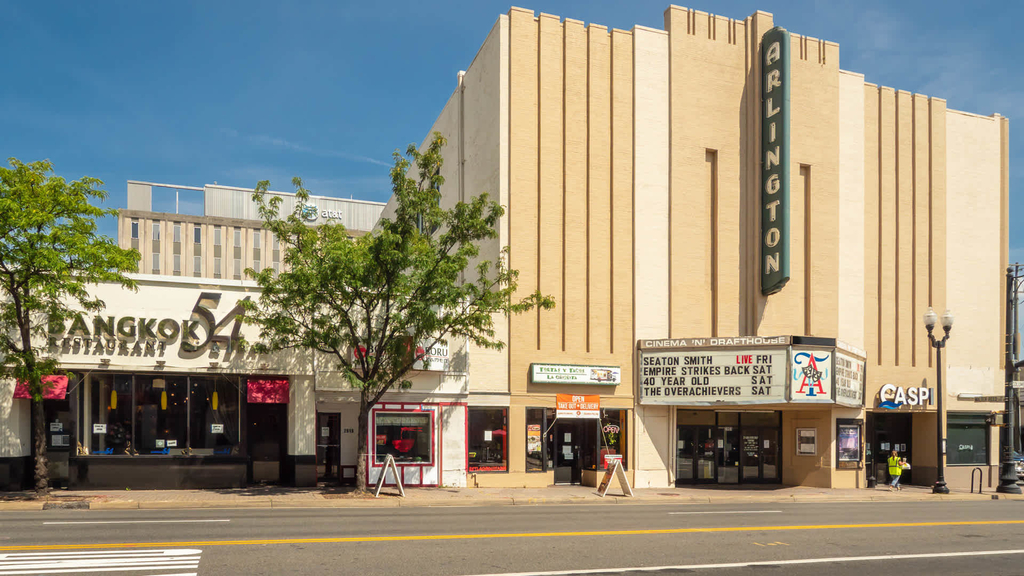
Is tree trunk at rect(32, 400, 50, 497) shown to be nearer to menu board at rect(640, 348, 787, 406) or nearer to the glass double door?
menu board at rect(640, 348, 787, 406)

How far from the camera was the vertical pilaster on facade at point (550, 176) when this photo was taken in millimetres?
28203

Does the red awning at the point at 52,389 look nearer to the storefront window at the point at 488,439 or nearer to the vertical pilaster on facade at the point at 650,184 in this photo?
the storefront window at the point at 488,439

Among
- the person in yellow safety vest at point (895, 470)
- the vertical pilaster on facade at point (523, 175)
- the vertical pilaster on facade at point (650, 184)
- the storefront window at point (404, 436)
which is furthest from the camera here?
the person in yellow safety vest at point (895, 470)

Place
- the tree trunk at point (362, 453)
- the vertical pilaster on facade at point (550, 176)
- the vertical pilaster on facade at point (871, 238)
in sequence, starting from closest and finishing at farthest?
the tree trunk at point (362, 453), the vertical pilaster on facade at point (550, 176), the vertical pilaster on facade at point (871, 238)

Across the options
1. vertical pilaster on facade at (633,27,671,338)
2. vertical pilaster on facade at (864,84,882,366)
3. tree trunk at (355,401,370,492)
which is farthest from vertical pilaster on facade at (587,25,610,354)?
vertical pilaster on facade at (864,84,882,366)

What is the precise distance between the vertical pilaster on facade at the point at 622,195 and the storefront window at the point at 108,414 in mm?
15066

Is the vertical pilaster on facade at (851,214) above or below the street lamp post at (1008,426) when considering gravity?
above

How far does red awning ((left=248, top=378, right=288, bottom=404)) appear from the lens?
2456 centimetres

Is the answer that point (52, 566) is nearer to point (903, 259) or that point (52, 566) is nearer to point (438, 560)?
point (438, 560)

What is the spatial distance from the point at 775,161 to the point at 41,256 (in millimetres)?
22637

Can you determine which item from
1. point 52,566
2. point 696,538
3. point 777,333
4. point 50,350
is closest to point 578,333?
point 777,333

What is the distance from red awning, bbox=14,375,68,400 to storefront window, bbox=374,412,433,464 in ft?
28.2

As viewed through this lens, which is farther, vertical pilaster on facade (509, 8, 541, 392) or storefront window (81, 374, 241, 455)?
vertical pilaster on facade (509, 8, 541, 392)

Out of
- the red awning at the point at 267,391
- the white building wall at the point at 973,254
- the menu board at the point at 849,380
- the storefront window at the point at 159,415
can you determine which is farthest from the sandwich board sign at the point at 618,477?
the white building wall at the point at 973,254
